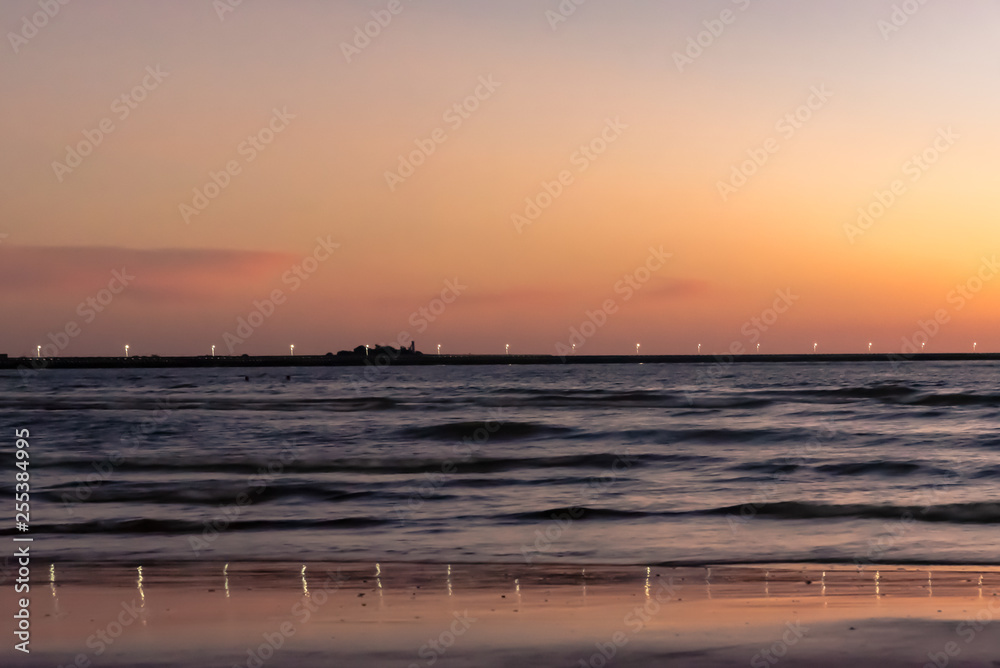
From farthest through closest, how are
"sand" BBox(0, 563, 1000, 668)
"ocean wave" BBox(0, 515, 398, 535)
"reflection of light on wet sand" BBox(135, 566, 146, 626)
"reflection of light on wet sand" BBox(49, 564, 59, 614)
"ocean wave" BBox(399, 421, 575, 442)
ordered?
"ocean wave" BBox(399, 421, 575, 442), "ocean wave" BBox(0, 515, 398, 535), "reflection of light on wet sand" BBox(49, 564, 59, 614), "reflection of light on wet sand" BBox(135, 566, 146, 626), "sand" BBox(0, 563, 1000, 668)

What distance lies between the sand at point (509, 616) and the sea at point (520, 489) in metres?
1.12

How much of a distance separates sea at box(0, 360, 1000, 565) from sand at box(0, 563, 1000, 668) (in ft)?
3.67

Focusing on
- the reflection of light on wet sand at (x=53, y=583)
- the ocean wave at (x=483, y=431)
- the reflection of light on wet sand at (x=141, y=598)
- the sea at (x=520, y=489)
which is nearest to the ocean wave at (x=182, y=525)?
the sea at (x=520, y=489)

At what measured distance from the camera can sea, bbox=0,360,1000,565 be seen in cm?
1132

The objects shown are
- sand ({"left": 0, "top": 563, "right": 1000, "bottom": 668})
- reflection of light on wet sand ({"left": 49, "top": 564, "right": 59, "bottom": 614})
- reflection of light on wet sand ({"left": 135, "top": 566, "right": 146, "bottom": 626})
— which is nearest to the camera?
sand ({"left": 0, "top": 563, "right": 1000, "bottom": 668})

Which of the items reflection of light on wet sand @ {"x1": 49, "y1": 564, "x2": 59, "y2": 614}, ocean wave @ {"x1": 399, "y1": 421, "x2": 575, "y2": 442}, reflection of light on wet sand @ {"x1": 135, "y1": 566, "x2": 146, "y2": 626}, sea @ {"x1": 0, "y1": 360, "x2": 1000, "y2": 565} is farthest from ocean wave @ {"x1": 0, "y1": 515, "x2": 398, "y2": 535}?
ocean wave @ {"x1": 399, "y1": 421, "x2": 575, "y2": 442}

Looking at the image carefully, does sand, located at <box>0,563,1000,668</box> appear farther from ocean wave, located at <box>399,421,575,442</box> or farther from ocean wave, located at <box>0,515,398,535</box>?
ocean wave, located at <box>399,421,575,442</box>

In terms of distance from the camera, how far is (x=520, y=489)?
1750cm

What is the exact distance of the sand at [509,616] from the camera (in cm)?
640

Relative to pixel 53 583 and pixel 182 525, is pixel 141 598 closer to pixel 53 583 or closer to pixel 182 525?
pixel 53 583

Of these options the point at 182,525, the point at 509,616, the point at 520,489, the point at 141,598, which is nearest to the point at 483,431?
the point at 520,489

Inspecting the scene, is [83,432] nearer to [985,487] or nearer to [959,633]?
[985,487]

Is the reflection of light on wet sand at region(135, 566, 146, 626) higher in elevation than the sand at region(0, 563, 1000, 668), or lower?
higher

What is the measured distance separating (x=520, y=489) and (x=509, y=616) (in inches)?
393
